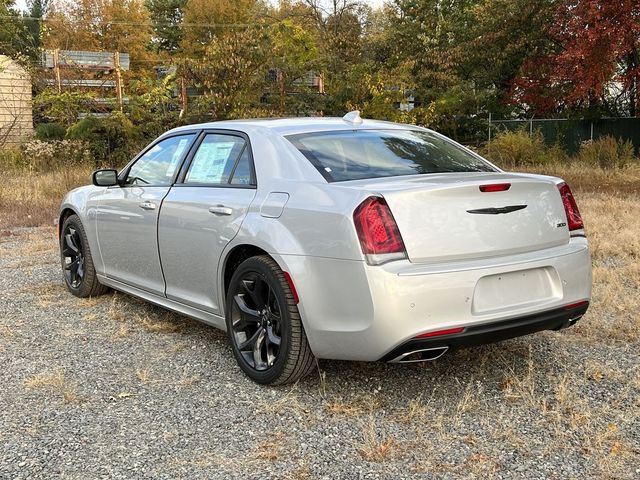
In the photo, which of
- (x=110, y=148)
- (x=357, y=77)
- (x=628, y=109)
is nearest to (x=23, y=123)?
(x=110, y=148)

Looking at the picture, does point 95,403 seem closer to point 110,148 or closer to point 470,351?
point 470,351

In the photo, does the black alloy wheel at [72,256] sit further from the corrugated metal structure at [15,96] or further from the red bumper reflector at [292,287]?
the corrugated metal structure at [15,96]

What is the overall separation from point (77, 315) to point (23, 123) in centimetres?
1934

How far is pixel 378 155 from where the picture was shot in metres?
3.94

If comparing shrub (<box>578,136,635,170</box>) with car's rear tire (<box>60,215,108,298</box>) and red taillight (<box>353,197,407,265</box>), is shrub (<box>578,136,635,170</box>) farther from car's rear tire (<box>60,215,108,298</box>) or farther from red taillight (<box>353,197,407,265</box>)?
red taillight (<box>353,197,407,265</box>)

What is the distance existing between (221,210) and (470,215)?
148cm

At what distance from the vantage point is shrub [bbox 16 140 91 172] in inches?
672

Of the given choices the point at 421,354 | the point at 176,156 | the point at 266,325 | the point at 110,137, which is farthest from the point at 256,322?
the point at 110,137

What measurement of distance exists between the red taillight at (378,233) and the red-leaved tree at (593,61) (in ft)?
49.3

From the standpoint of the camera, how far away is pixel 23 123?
2233 cm

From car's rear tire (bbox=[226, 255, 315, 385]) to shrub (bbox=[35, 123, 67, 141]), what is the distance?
18.5 m

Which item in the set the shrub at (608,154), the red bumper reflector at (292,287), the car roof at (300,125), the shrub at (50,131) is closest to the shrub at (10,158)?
the shrub at (50,131)

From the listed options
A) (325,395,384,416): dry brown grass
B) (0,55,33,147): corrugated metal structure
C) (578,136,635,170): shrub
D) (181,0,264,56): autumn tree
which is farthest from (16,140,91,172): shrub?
(181,0,264,56): autumn tree

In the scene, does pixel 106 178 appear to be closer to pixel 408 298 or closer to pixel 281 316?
pixel 281 316
